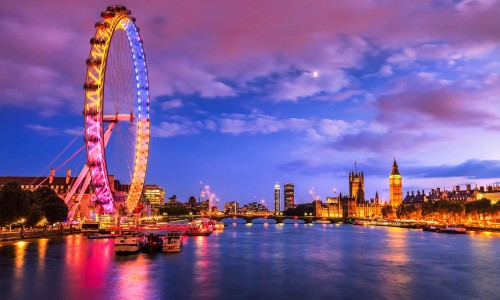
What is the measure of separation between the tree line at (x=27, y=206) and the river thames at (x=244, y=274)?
4323mm

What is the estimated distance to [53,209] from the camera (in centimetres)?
8856

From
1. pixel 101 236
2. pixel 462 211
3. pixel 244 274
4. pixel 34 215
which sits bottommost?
pixel 244 274

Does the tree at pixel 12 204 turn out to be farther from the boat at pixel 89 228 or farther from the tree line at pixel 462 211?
the tree line at pixel 462 211

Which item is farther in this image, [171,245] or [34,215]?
[34,215]

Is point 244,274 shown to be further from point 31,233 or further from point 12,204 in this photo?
point 31,233

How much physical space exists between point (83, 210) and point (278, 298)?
109547 millimetres

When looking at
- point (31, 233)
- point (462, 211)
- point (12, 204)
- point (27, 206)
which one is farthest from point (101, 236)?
point (462, 211)

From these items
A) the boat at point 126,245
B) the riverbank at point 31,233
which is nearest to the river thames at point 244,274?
Result: the boat at point 126,245

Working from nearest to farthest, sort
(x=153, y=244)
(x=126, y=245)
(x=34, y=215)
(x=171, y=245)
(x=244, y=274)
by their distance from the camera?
1. (x=244, y=274)
2. (x=126, y=245)
3. (x=171, y=245)
4. (x=153, y=244)
5. (x=34, y=215)

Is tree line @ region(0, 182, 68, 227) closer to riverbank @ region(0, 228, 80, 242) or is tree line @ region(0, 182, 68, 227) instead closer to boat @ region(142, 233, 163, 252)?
riverbank @ region(0, 228, 80, 242)

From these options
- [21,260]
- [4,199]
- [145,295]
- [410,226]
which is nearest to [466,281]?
[145,295]

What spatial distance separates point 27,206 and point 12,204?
314cm

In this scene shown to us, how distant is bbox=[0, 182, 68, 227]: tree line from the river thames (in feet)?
14.2

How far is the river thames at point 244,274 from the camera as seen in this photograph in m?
36.8
